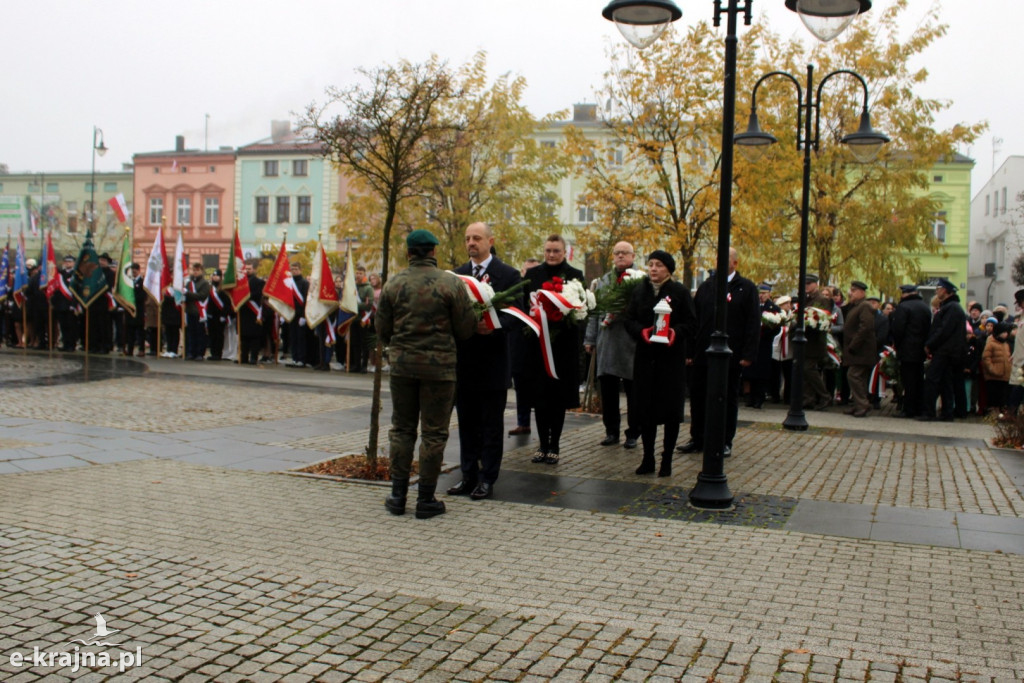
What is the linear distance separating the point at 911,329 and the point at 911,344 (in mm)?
245

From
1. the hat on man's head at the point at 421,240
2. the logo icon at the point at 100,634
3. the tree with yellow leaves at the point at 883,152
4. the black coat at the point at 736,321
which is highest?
the tree with yellow leaves at the point at 883,152

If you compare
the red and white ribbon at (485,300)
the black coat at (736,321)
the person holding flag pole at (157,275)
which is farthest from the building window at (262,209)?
the red and white ribbon at (485,300)

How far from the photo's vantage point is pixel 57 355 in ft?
72.3

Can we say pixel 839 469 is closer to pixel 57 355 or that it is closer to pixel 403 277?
pixel 403 277

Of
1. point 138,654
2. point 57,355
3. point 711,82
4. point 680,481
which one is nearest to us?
point 138,654

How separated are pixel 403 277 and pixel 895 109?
859 inches

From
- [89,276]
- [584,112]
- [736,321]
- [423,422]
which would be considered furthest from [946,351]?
[584,112]

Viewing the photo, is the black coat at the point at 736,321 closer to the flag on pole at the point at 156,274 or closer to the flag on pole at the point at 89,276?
the flag on pole at the point at 156,274

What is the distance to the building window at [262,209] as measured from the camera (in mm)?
64562

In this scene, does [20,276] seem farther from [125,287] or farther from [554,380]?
[554,380]

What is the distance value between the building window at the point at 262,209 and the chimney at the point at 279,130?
6.93 metres

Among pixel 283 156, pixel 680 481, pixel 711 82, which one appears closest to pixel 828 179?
pixel 711 82

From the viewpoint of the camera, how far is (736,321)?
9953 millimetres

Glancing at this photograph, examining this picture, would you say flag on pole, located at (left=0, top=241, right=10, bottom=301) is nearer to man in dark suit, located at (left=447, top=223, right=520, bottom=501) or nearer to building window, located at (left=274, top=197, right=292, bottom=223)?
man in dark suit, located at (left=447, top=223, right=520, bottom=501)
